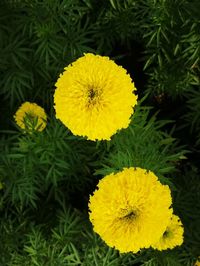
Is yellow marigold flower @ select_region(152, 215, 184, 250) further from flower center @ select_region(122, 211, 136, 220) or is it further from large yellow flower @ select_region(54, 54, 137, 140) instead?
large yellow flower @ select_region(54, 54, 137, 140)

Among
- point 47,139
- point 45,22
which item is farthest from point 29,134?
point 45,22

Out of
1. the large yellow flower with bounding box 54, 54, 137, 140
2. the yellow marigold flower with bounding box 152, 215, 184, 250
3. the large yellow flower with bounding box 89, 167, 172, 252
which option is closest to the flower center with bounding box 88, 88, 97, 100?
the large yellow flower with bounding box 54, 54, 137, 140

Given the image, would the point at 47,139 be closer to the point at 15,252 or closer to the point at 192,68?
the point at 15,252

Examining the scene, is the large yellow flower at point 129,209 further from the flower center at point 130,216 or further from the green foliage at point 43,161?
the green foliage at point 43,161

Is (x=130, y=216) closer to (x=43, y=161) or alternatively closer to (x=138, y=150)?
(x=138, y=150)

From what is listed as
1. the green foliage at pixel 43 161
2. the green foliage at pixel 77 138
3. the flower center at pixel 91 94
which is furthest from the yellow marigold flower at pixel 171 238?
the flower center at pixel 91 94

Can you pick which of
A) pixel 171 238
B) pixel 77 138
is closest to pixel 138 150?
pixel 77 138
